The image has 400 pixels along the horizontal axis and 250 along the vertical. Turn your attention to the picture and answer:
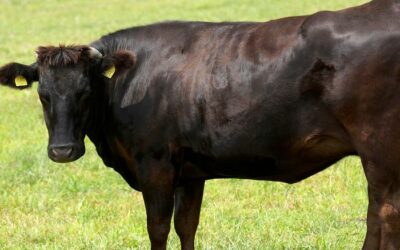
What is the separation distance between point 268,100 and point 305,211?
7.37ft

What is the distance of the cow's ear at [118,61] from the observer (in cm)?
596

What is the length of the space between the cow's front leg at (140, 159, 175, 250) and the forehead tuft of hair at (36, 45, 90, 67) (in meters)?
0.89

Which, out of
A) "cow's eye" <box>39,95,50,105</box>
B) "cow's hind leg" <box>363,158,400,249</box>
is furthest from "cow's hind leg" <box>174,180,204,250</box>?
"cow's hind leg" <box>363,158,400,249</box>

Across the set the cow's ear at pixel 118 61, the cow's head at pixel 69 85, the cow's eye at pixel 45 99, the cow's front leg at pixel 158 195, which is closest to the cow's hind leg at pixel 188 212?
the cow's front leg at pixel 158 195

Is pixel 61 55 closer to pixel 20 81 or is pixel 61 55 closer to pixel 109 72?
pixel 109 72

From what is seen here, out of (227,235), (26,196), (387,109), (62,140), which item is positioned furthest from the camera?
(26,196)

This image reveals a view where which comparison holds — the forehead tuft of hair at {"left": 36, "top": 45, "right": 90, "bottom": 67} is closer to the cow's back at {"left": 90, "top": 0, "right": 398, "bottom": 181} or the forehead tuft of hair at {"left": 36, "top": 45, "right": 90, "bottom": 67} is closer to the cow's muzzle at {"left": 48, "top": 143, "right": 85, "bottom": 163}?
the cow's back at {"left": 90, "top": 0, "right": 398, "bottom": 181}

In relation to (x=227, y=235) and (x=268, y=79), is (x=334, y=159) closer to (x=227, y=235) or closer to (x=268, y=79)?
(x=268, y=79)

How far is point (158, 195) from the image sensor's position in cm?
592

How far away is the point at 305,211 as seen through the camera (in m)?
7.38

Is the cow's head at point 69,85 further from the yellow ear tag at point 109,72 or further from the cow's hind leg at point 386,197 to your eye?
the cow's hind leg at point 386,197

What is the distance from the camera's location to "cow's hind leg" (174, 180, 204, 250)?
20.8 ft

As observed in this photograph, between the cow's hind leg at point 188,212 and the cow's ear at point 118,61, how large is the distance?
1.02 metres

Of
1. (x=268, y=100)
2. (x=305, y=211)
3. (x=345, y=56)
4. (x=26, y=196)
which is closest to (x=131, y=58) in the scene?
(x=268, y=100)
